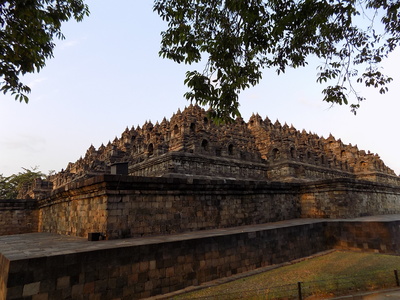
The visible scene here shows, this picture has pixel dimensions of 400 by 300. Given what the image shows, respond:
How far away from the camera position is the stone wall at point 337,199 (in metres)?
12.8

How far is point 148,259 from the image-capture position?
5.32 meters

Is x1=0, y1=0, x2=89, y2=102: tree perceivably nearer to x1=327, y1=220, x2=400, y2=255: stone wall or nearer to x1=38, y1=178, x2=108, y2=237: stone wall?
x1=38, y1=178, x2=108, y2=237: stone wall

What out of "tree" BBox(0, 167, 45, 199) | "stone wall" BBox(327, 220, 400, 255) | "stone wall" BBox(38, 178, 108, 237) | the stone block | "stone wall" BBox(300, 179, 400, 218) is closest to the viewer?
the stone block

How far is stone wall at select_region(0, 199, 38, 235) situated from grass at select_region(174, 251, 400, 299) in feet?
44.5

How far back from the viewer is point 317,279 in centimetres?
638

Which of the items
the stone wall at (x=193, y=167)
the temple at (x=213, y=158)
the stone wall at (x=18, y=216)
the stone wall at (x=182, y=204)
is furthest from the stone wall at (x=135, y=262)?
the stone wall at (x=18, y=216)

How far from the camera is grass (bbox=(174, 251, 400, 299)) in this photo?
525cm

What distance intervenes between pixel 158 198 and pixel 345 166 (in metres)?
29.6

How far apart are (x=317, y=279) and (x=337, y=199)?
7.62 metres

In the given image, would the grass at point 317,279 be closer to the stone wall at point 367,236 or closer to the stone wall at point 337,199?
the stone wall at point 367,236

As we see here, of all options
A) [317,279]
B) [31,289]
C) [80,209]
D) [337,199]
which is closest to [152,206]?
[80,209]

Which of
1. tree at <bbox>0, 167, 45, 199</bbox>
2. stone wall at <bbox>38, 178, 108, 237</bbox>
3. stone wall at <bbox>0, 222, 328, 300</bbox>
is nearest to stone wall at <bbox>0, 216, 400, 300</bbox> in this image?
stone wall at <bbox>0, 222, 328, 300</bbox>

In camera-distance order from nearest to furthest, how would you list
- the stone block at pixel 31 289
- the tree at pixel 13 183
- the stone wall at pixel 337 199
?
the stone block at pixel 31 289, the stone wall at pixel 337 199, the tree at pixel 13 183

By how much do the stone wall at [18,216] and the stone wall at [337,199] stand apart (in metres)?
15.7
